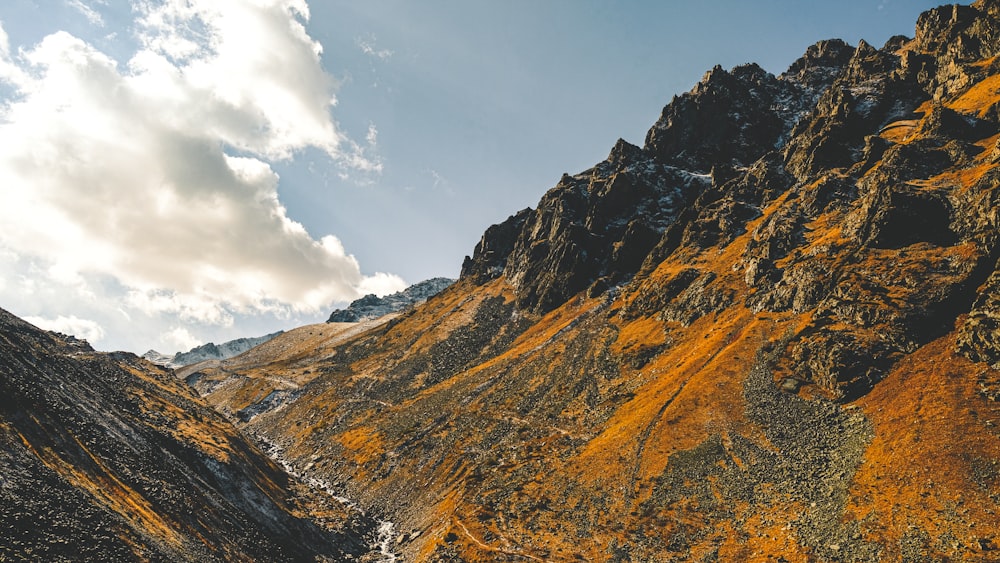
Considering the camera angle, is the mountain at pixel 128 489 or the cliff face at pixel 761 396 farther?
the cliff face at pixel 761 396

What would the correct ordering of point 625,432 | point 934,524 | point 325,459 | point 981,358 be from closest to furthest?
1. point 934,524
2. point 981,358
3. point 625,432
4. point 325,459

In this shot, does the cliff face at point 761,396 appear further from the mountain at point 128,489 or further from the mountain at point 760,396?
the mountain at point 128,489

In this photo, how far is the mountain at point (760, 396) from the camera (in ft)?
165

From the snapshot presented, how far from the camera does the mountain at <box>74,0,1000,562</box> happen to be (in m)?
50.3

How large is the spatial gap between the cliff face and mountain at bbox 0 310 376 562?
64.7 feet

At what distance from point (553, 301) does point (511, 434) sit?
94257mm

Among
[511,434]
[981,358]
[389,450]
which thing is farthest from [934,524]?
[389,450]

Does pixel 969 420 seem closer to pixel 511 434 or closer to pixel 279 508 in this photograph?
pixel 511 434

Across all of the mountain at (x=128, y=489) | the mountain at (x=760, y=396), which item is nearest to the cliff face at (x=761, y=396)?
the mountain at (x=760, y=396)

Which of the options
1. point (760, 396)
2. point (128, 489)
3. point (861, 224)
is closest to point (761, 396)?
point (760, 396)

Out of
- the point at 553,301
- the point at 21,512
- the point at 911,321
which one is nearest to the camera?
the point at 21,512

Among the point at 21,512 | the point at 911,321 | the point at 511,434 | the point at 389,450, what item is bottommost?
the point at 911,321

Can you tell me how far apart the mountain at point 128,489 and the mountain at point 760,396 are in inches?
766

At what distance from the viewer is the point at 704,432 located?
2761 inches
